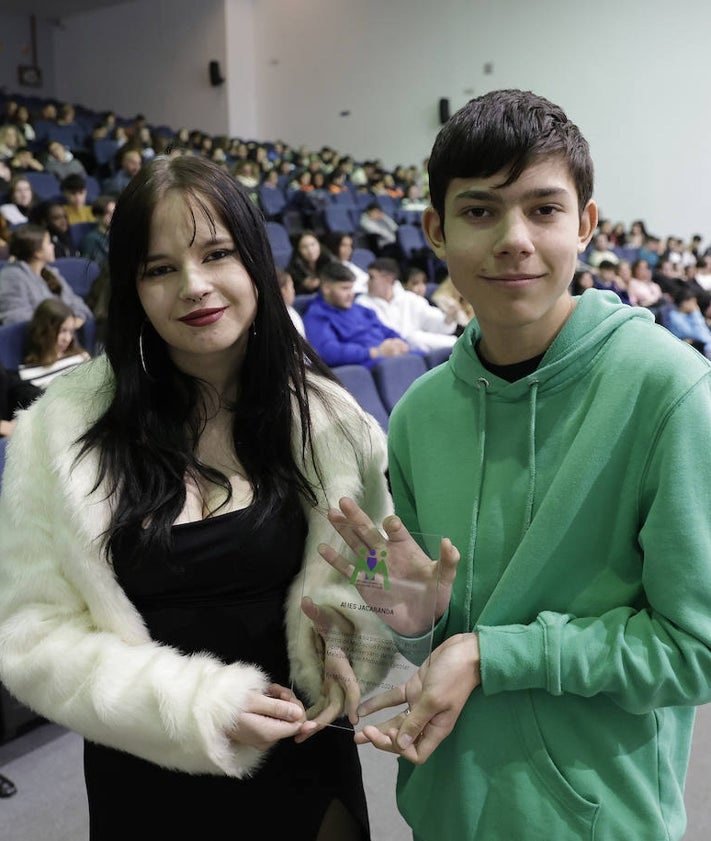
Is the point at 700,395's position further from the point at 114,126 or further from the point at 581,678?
the point at 114,126

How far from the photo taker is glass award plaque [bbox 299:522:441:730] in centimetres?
87

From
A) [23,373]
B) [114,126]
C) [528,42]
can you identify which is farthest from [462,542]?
[528,42]

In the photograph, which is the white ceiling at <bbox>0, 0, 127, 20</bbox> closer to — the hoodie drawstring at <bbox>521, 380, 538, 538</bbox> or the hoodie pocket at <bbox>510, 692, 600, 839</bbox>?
the hoodie drawstring at <bbox>521, 380, 538, 538</bbox>

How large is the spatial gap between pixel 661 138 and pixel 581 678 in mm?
13436

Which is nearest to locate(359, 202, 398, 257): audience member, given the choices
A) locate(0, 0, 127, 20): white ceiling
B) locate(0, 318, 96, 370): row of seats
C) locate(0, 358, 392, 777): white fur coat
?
locate(0, 318, 96, 370): row of seats

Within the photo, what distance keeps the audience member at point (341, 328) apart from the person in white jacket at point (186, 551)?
328 cm

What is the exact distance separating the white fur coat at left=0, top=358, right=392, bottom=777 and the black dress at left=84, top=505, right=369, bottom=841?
0.04 meters

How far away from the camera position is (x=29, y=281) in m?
4.34

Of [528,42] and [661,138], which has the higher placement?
[528,42]

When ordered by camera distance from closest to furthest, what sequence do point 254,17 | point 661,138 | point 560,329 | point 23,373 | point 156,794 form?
point 560,329, point 156,794, point 23,373, point 661,138, point 254,17

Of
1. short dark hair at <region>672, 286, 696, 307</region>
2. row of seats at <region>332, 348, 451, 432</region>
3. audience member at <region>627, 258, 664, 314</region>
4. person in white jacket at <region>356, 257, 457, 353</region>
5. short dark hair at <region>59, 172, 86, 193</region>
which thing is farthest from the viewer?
audience member at <region>627, 258, 664, 314</region>

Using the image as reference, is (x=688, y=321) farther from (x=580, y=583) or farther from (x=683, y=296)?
(x=580, y=583)

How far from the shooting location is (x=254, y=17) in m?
16.1

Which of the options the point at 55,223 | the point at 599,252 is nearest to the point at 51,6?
the point at 599,252
